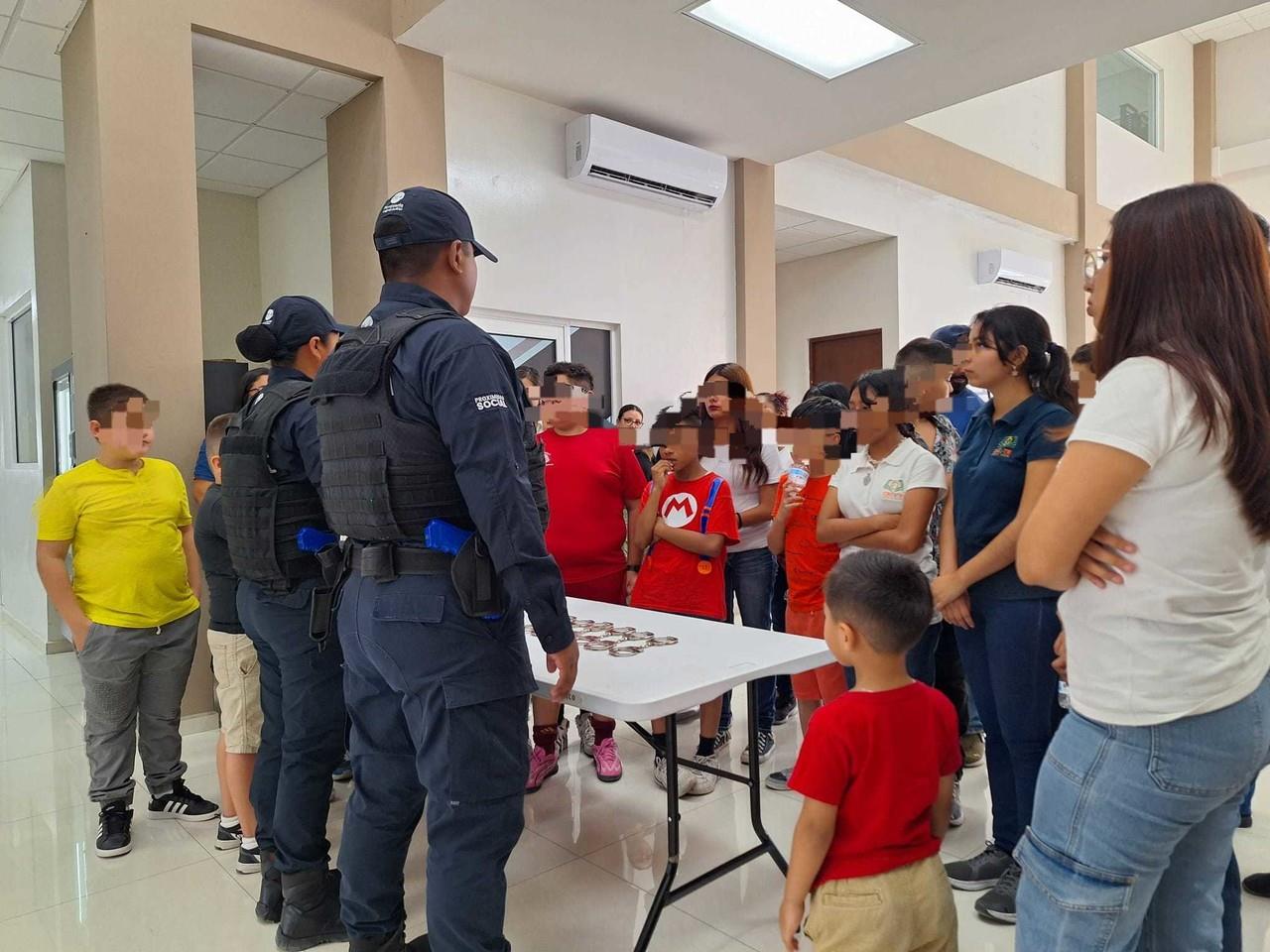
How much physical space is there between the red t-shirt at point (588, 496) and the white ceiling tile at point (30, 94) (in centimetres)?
371

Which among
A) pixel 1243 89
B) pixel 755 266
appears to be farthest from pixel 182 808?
pixel 1243 89

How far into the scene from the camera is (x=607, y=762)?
318 cm

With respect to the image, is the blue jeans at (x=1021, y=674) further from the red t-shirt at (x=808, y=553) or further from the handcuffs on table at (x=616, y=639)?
the handcuffs on table at (x=616, y=639)

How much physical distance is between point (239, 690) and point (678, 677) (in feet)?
4.59

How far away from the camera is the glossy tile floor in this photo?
2.19m

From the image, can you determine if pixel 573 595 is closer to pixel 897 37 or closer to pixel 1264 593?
pixel 1264 593

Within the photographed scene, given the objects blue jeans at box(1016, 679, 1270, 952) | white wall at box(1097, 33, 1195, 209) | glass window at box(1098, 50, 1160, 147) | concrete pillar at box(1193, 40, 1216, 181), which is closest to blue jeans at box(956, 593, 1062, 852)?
blue jeans at box(1016, 679, 1270, 952)

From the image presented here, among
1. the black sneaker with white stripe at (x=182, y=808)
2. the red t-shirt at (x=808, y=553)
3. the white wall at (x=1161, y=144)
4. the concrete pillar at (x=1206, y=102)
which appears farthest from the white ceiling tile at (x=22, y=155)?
the concrete pillar at (x=1206, y=102)

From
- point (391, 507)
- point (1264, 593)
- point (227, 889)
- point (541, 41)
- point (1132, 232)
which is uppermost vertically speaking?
point (541, 41)

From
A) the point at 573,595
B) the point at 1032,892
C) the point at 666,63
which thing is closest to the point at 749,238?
the point at 666,63

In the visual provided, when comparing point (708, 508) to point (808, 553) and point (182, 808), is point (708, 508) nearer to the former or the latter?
point (808, 553)

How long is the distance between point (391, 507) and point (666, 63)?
396 centimetres

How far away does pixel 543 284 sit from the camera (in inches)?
208

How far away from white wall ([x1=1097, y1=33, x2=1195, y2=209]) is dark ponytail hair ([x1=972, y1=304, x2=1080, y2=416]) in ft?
31.0
